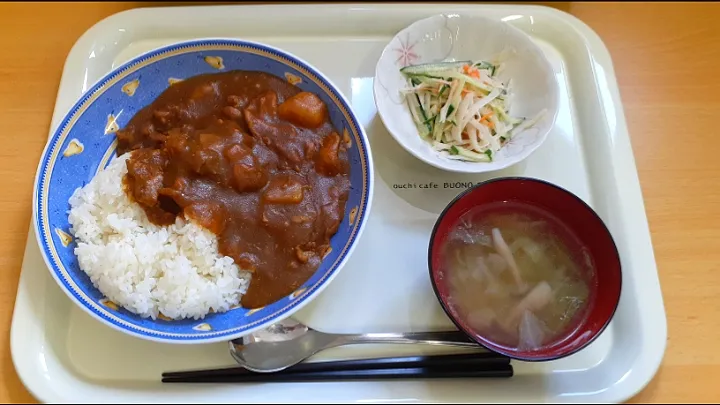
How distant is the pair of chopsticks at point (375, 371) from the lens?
60.8 inches

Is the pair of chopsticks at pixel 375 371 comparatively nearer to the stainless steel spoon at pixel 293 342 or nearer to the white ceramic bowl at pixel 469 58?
the stainless steel spoon at pixel 293 342

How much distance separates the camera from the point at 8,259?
5.71 ft

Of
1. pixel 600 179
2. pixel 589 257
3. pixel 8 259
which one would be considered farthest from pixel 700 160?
pixel 8 259

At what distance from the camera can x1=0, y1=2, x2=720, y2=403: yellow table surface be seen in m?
1.66

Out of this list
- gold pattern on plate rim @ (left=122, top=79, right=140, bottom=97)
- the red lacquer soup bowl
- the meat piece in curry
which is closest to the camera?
the red lacquer soup bowl

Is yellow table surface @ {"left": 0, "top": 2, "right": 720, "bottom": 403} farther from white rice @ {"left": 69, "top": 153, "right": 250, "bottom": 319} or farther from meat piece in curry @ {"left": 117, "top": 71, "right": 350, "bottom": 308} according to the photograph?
meat piece in curry @ {"left": 117, "top": 71, "right": 350, "bottom": 308}

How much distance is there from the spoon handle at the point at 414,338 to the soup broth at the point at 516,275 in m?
0.07

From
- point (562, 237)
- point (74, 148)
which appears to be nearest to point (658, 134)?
point (562, 237)

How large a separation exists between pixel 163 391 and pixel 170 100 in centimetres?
90

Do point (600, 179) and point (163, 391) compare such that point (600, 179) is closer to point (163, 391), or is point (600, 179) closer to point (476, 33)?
point (476, 33)

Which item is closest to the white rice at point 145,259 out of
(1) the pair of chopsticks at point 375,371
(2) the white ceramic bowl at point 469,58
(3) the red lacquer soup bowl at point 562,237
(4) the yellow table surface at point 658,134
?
(1) the pair of chopsticks at point 375,371

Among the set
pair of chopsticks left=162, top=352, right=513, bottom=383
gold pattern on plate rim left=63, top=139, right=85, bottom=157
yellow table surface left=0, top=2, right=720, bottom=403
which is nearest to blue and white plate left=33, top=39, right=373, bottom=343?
gold pattern on plate rim left=63, top=139, right=85, bottom=157

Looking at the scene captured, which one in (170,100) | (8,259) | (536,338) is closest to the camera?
(536,338)

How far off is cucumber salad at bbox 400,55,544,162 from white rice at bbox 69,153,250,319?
784mm
